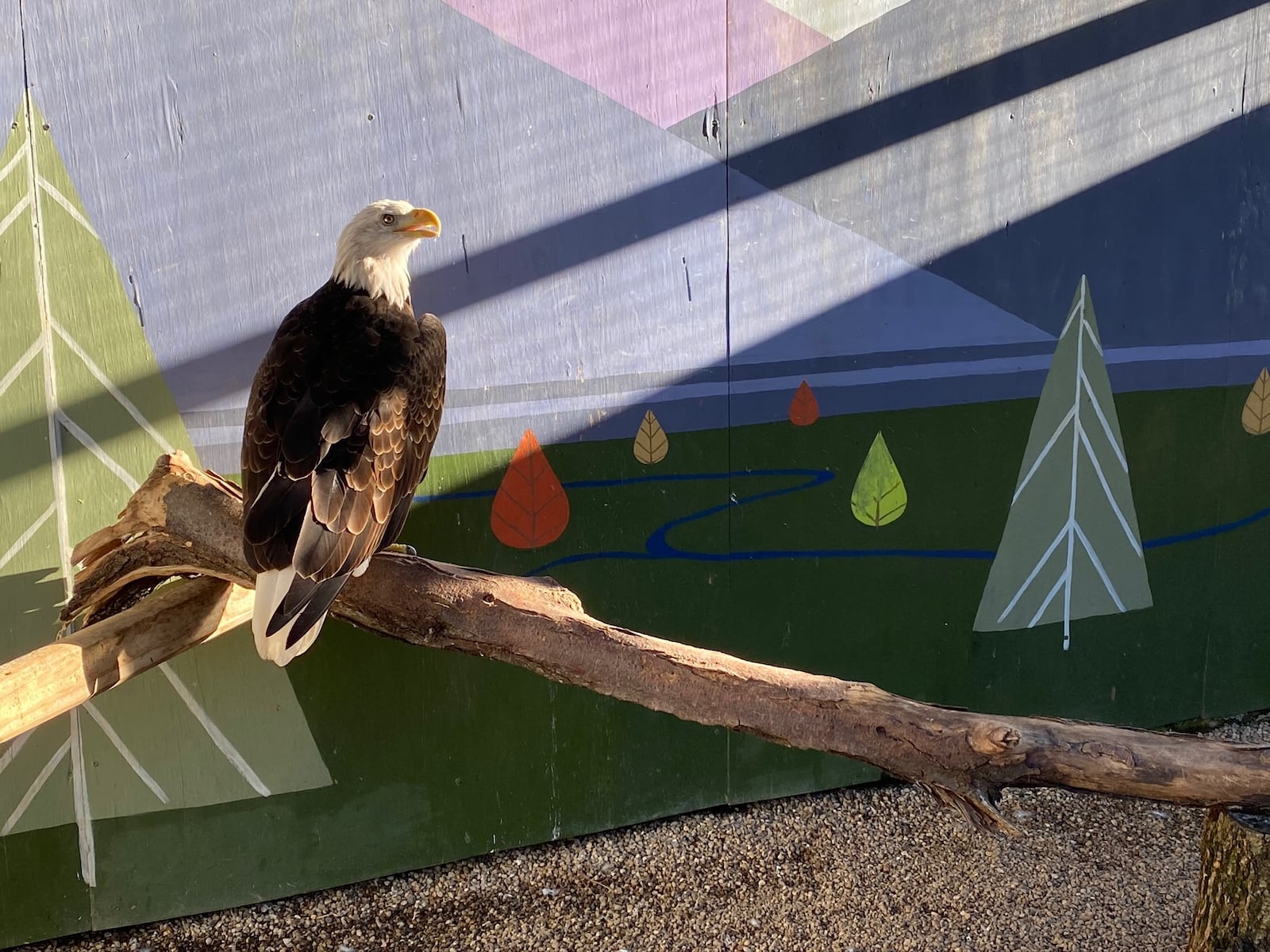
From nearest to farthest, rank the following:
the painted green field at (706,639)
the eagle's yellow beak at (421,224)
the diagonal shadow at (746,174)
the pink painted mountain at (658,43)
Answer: the eagle's yellow beak at (421,224) < the diagonal shadow at (746,174) < the pink painted mountain at (658,43) < the painted green field at (706,639)

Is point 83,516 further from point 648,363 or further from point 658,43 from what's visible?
point 658,43

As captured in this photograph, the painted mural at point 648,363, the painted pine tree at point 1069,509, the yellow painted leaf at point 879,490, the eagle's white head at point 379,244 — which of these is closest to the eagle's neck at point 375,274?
the eagle's white head at point 379,244

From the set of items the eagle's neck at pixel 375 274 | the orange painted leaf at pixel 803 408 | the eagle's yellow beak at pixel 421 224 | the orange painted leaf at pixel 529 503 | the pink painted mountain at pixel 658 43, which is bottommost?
the orange painted leaf at pixel 529 503

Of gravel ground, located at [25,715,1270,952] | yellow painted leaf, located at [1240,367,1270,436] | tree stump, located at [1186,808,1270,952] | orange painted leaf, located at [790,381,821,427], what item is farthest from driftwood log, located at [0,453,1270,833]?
yellow painted leaf, located at [1240,367,1270,436]

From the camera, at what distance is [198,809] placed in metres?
2.57

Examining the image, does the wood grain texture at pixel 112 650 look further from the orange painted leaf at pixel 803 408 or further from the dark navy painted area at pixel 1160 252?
the dark navy painted area at pixel 1160 252

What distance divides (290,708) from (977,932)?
70.4 inches

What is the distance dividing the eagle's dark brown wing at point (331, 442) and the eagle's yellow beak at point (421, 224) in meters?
0.16

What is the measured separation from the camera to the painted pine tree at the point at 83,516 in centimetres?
224

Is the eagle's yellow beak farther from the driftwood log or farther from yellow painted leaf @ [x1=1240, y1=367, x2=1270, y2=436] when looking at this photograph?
yellow painted leaf @ [x1=1240, y1=367, x2=1270, y2=436]

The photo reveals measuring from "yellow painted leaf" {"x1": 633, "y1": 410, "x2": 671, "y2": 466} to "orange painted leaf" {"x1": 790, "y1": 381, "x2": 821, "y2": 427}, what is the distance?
1.27 ft

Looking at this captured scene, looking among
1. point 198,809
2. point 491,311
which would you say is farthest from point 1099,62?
point 198,809

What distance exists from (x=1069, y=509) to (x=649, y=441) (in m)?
1.41

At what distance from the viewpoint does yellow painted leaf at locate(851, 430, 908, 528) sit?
3.04 meters
